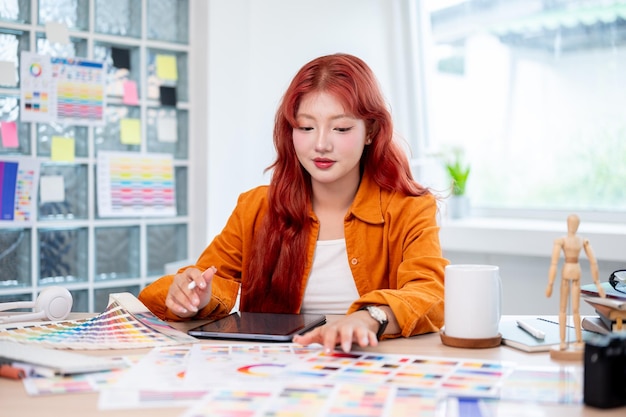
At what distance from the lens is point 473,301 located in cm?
131

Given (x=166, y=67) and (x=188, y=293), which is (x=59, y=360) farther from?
(x=166, y=67)

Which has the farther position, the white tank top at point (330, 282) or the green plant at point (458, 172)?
the green plant at point (458, 172)

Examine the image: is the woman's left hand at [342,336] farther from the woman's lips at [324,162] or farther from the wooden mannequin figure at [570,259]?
the woman's lips at [324,162]

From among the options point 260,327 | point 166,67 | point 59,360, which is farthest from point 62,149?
point 59,360

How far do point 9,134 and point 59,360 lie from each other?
1.99 metres

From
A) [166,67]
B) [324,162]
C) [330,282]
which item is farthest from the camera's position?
[166,67]

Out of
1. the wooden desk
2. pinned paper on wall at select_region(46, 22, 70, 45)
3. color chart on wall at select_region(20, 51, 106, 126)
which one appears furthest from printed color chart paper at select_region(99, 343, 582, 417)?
pinned paper on wall at select_region(46, 22, 70, 45)

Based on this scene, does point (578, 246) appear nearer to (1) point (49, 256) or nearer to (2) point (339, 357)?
(2) point (339, 357)

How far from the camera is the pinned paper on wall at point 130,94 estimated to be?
323cm

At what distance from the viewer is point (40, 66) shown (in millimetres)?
2982

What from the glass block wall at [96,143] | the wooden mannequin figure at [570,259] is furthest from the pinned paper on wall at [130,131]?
the wooden mannequin figure at [570,259]

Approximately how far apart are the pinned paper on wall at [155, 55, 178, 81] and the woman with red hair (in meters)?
1.56

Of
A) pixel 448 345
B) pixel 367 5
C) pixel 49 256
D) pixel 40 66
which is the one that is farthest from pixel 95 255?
pixel 448 345

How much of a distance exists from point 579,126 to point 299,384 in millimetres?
2682
